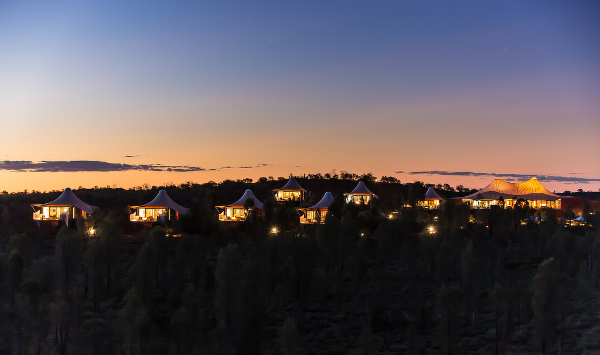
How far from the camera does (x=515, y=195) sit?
64688mm

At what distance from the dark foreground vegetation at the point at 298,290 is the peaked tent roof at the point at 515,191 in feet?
58.7

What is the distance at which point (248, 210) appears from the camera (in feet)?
164

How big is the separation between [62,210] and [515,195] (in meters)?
46.9

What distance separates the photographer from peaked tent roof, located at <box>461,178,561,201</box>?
64.5 metres

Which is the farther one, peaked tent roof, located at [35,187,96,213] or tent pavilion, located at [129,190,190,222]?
tent pavilion, located at [129,190,190,222]

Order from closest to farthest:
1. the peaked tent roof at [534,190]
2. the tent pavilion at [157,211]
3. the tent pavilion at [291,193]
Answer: the tent pavilion at [157,211]
the tent pavilion at [291,193]
the peaked tent roof at [534,190]

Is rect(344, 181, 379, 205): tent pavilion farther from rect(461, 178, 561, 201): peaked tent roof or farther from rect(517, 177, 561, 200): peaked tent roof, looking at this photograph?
rect(517, 177, 561, 200): peaked tent roof

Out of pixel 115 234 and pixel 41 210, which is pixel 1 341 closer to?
pixel 115 234

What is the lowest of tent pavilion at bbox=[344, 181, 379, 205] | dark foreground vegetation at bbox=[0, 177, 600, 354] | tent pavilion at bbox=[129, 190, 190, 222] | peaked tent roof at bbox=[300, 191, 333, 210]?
dark foreground vegetation at bbox=[0, 177, 600, 354]

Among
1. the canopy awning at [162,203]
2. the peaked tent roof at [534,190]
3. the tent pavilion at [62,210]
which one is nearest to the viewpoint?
the tent pavilion at [62,210]

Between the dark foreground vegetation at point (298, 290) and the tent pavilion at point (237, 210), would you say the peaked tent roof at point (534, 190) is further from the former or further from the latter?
the tent pavilion at point (237, 210)

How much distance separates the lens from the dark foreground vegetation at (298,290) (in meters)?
26.4

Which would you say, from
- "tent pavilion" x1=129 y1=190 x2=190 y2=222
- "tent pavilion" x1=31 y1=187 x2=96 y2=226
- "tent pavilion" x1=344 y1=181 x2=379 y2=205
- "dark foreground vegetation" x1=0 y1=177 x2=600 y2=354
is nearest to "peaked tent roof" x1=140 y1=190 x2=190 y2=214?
"tent pavilion" x1=129 y1=190 x2=190 y2=222

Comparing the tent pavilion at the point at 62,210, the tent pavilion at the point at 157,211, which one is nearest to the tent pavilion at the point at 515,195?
the tent pavilion at the point at 157,211
